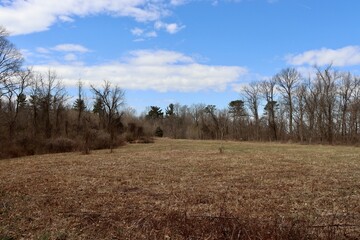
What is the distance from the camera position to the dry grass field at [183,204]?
7.41 meters

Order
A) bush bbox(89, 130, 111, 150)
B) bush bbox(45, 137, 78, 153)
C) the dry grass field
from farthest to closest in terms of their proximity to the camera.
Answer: bush bbox(89, 130, 111, 150) < bush bbox(45, 137, 78, 153) < the dry grass field

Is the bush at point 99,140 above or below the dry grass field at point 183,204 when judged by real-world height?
above

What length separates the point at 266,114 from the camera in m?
82.0

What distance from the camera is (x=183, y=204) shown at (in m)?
10.5

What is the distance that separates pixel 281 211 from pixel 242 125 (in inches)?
3094

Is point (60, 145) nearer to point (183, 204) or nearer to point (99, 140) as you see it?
point (99, 140)

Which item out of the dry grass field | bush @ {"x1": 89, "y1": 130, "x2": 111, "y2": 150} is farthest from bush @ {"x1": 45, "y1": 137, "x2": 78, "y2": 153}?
the dry grass field

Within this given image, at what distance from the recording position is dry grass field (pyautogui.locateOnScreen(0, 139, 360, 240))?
24.3 feet

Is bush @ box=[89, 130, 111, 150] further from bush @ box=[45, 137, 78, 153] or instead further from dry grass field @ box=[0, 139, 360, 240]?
dry grass field @ box=[0, 139, 360, 240]

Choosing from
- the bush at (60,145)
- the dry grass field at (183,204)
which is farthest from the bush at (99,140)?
the dry grass field at (183,204)

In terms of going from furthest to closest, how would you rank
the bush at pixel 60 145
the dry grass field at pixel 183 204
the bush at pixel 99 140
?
the bush at pixel 99 140 → the bush at pixel 60 145 → the dry grass field at pixel 183 204

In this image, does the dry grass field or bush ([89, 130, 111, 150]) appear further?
bush ([89, 130, 111, 150])

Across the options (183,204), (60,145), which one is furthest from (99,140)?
(183,204)

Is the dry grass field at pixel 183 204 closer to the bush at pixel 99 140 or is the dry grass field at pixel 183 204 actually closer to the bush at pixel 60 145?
the bush at pixel 60 145
